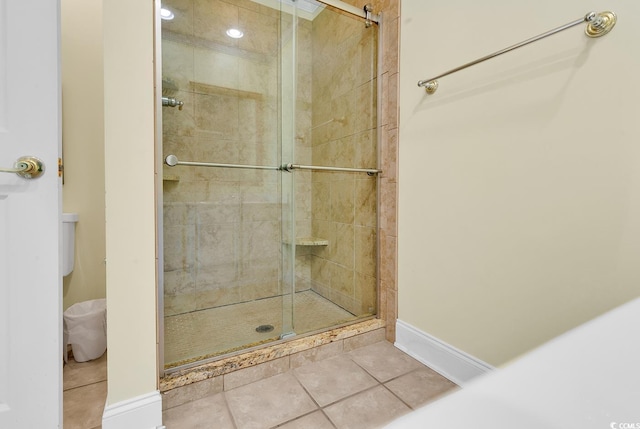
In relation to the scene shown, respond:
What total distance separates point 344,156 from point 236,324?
1250 millimetres

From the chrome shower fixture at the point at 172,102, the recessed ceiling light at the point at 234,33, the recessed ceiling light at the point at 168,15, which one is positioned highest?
the recessed ceiling light at the point at 234,33

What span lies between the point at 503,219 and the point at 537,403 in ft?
3.12

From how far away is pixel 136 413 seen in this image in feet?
3.08

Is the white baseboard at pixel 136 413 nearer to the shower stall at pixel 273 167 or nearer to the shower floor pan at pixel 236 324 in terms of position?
the shower floor pan at pixel 236 324

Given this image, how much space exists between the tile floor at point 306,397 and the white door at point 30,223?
0.87 ft

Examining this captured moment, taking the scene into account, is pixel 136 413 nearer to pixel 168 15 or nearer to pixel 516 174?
pixel 516 174

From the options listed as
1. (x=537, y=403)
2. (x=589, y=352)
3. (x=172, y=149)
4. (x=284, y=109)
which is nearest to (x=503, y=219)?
(x=589, y=352)

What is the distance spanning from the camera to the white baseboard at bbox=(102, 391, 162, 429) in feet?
2.96

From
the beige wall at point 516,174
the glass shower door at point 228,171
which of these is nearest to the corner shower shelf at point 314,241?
the glass shower door at point 228,171

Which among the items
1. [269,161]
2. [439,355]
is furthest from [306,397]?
[269,161]

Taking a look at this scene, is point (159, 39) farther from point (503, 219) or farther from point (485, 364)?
point (485, 364)

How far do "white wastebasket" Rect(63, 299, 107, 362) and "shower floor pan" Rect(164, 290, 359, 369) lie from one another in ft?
1.15

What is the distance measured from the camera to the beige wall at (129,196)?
2.92 ft

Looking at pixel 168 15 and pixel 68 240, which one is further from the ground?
pixel 168 15
